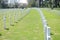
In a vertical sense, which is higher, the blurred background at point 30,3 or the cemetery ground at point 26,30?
the cemetery ground at point 26,30

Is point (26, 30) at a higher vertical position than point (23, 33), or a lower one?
lower

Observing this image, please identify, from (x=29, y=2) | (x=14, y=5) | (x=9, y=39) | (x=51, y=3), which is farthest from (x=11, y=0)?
(x=9, y=39)

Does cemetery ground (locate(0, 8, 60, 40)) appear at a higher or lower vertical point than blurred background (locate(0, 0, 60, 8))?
higher

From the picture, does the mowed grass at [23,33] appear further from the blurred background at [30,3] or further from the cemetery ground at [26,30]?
the blurred background at [30,3]

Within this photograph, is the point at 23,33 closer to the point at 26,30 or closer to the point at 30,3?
the point at 26,30

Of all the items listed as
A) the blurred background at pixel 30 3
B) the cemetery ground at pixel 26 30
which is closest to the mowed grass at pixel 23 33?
the cemetery ground at pixel 26 30

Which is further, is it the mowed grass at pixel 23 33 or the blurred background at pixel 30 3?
the blurred background at pixel 30 3

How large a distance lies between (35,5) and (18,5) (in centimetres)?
2026

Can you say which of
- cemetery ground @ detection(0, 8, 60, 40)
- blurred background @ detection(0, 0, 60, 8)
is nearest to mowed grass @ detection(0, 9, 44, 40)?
cemetery ground @ detection(0, 8, 60, 40)

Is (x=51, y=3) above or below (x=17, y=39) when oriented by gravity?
below

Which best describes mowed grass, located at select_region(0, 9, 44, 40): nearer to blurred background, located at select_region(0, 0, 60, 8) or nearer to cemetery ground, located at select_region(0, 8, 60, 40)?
cemetery ground, located at select_region(0, 8, 60, 40)

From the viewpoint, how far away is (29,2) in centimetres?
12575

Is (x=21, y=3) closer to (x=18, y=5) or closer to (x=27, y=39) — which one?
(x=18, y=5)

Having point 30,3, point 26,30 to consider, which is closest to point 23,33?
point 26,30
